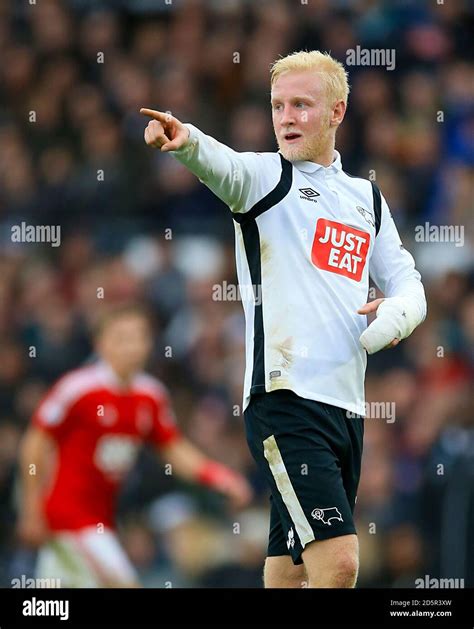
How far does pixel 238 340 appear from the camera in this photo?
934 centimetres

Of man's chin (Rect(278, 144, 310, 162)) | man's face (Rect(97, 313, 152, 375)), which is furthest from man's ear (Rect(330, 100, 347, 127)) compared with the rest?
man's face (Rect(97, 313, 152, 375))

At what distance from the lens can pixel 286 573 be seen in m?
4.62

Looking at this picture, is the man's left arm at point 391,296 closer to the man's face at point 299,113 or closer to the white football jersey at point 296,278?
the white football jersey at point 296,278

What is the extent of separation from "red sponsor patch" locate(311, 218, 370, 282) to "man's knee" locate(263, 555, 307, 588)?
1029mm

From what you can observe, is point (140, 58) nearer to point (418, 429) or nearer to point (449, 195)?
point (449, 195)

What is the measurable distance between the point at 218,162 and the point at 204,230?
5192mm

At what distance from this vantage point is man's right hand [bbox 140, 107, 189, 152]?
13.3 ft

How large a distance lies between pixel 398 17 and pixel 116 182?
2.87m

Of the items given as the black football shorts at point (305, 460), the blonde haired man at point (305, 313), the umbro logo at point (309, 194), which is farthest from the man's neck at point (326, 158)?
the black football shorts at point (305, 460)

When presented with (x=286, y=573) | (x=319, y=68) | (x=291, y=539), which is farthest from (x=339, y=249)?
(x=286, y=573)

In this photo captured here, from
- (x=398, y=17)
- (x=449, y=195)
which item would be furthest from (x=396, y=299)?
(x=398, y=17)

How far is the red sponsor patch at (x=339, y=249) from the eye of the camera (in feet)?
14.8

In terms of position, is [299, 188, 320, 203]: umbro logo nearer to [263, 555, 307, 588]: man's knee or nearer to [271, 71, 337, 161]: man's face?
[271, 71, 337, 161]: man's face

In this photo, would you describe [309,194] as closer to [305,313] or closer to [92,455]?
[305,313]
